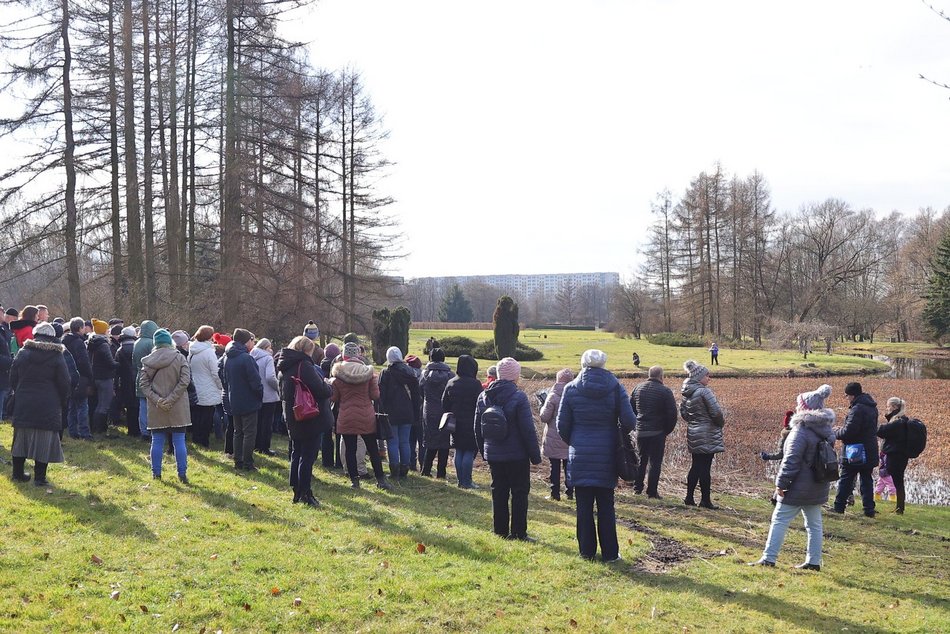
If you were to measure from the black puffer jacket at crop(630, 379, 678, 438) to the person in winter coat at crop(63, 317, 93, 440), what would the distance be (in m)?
7.54

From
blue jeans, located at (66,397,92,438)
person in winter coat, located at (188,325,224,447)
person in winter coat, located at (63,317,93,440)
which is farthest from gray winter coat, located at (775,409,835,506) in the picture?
blue jeans, located at (66,397,92,438)

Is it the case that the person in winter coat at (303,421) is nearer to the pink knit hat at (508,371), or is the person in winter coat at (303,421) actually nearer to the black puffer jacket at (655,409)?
the pink knit hat at (508,371)

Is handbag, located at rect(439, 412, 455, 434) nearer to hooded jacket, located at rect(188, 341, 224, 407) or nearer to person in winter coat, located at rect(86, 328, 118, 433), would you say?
hooded jacket, located at rect(188, 341, 224, 407)

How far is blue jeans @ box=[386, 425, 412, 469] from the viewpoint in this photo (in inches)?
378

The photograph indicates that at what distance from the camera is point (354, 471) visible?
880cm

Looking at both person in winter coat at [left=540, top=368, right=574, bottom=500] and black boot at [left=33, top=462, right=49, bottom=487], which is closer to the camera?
black boot at [left=33, top=462, right=49, bottom=487]

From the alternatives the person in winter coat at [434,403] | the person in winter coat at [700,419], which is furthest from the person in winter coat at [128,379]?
the person in winter coat at [700,419]

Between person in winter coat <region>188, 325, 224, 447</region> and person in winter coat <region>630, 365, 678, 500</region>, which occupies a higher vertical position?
person in winter coat <region>188, 325, 224, 447</region>

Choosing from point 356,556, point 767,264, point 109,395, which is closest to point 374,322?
point 109,395

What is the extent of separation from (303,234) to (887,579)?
19672mm

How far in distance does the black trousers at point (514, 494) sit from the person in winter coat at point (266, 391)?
13.8ft

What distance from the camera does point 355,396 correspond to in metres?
8.58

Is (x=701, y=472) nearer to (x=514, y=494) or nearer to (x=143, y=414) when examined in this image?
(x=514, y=494)

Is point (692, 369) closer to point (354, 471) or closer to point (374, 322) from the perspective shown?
point (354, 471)
